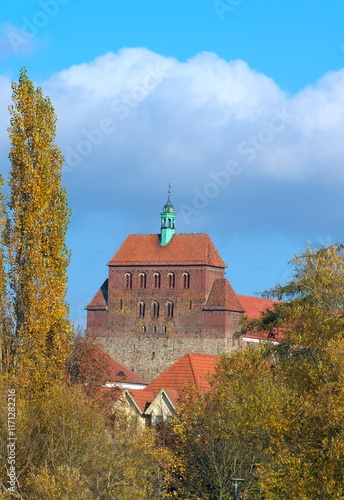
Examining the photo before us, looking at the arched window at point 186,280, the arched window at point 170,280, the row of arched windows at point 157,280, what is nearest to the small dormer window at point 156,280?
the row of arched windows at point 157,280

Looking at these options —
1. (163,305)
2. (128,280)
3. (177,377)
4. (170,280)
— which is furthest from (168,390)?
(128,280)

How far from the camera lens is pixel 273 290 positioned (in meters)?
42.2

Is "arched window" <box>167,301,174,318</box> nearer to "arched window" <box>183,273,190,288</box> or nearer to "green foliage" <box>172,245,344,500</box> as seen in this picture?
"arched window" <box>183,273,190,288</box>

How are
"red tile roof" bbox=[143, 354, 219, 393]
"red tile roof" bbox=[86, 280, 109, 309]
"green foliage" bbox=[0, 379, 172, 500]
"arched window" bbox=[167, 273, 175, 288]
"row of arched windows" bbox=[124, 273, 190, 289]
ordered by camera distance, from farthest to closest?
1. "red tile roof" bbox=[86, 280, 109, 309]
2. "arched window" bbox=[167, 273, 175, 288]
3. "row of arched windows" bbox=[124, 273, 190, 289]
4. "red tile roof" bbox=[143, 354, 219, 393]
5. "green foliage" bbox=[0, 379, 172, 500]

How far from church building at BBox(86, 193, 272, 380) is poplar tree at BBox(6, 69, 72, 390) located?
83174 millimetres

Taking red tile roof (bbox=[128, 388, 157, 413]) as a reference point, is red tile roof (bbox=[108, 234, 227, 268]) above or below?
above

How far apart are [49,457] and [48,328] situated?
485cm

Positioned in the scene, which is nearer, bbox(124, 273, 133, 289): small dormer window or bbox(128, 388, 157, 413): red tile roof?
bbox(128, 388, 157, 413): red tile roof

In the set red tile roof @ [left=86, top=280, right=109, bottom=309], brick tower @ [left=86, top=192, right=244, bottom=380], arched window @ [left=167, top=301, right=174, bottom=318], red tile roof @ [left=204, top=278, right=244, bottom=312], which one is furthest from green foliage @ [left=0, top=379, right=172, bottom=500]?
red tile roof @ [left=86, top=280, right=109, bottom=309]

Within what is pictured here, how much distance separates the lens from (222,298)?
117m

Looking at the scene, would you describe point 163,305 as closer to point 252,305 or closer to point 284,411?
point 252,305

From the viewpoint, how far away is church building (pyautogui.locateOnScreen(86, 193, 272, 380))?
117 metres

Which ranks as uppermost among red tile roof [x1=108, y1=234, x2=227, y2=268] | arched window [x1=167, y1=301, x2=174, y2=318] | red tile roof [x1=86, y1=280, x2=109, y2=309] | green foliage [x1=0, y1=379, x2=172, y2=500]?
red tile roof [x1=108, y1=234, x2=227, y2=268]

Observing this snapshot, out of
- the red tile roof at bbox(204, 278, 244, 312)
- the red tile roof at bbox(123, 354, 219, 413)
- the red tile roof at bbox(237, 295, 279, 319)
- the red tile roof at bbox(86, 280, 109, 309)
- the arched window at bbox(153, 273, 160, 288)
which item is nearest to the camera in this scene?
the red tile roof at bbox(123, 354, 219, 413)
